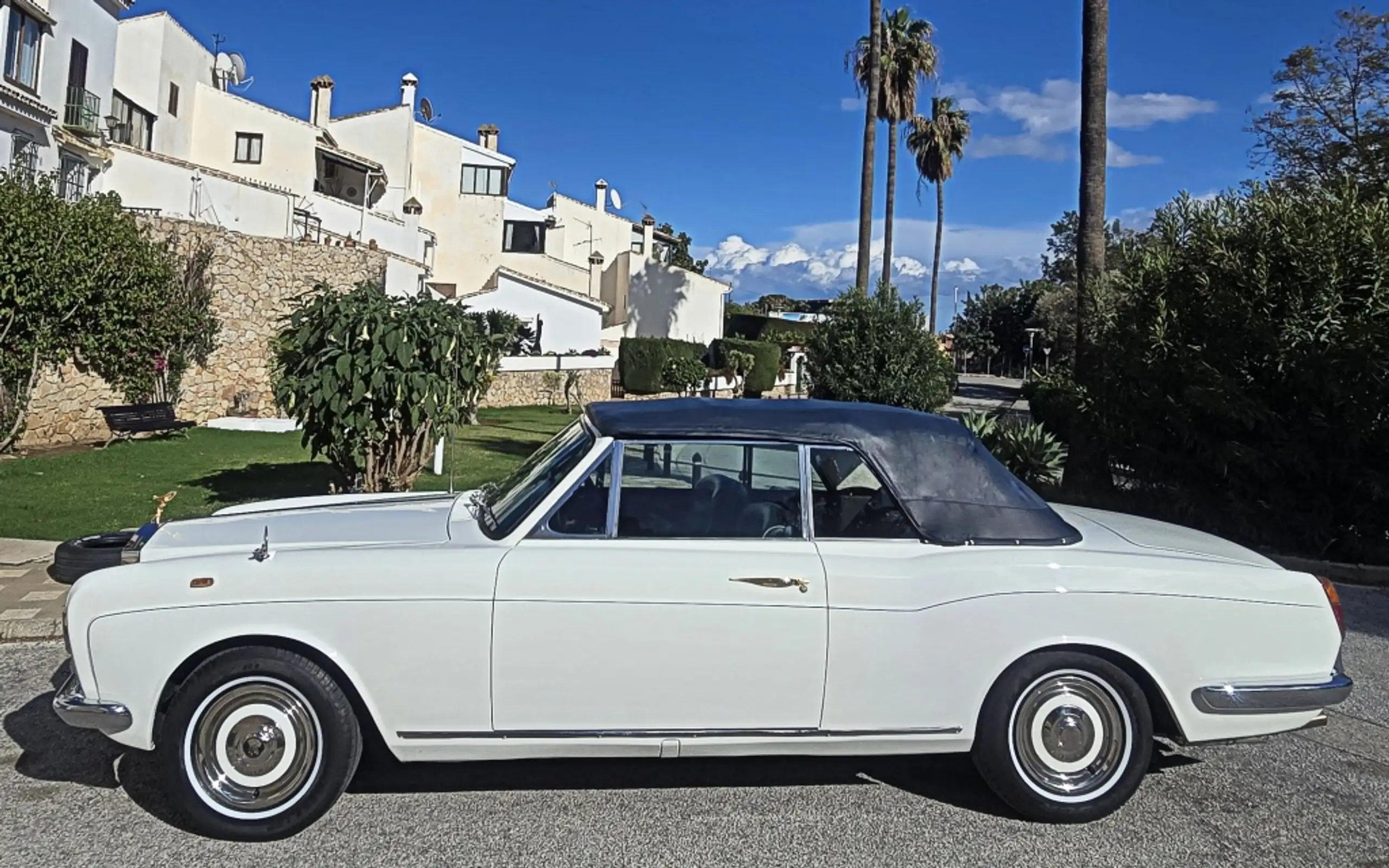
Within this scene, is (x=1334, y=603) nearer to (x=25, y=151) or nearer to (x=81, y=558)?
(x=81, y=558)

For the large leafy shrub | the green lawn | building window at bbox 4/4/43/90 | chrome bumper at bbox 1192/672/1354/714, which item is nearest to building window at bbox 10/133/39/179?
building window at bbox 4/4/43/90

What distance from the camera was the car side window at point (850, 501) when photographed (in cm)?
402

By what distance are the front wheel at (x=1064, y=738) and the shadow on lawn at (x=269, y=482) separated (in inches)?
285

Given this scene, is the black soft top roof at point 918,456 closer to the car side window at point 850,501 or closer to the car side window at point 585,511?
the car side window at point 850,501

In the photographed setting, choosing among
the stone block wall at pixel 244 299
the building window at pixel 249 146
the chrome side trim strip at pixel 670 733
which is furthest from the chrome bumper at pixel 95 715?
the building window at pixel 249 146

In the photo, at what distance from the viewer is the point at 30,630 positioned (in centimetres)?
606

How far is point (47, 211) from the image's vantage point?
46.6ft

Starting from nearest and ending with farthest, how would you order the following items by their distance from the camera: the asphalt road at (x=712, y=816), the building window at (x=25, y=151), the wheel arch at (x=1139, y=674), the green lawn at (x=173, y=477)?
the asphalt road at (x=712, y=816) → the wheel arch at (x=1139, y=674) → the green lawn at (x=173, y=477) → the building window at (x=25, y=151)

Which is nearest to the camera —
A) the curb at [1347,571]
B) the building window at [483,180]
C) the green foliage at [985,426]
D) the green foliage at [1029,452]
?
the curb at [1347,571]

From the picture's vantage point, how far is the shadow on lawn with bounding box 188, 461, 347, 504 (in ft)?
34.4

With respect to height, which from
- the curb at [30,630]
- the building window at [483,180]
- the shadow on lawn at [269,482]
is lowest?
the curb at [30,630]

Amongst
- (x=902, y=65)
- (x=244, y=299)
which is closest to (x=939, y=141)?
(x=902, y=65)

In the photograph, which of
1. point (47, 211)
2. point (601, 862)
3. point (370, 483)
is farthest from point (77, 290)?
point (601, 862)

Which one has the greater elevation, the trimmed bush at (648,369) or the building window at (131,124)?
the building window at (131,124)
